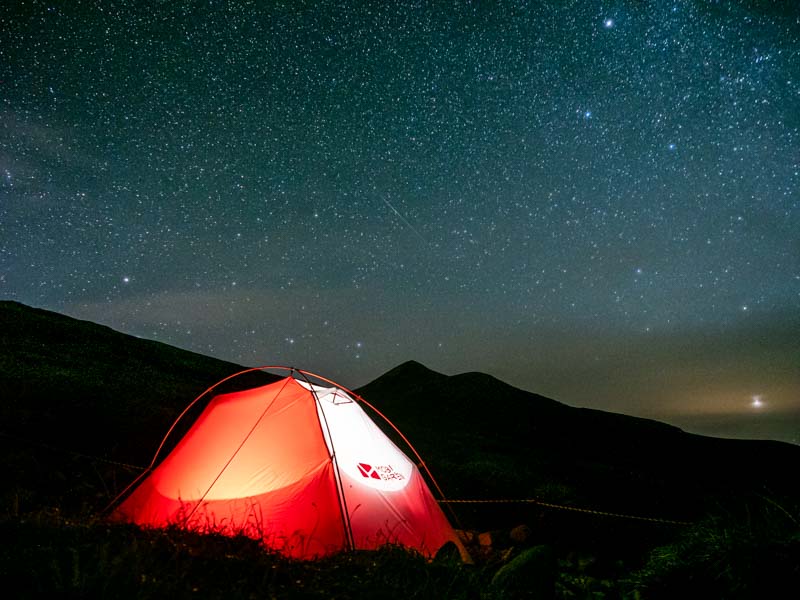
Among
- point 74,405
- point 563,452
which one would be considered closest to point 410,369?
point 563,452

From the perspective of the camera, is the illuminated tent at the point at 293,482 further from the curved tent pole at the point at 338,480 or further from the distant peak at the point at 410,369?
the distant peak at the point at 410,369

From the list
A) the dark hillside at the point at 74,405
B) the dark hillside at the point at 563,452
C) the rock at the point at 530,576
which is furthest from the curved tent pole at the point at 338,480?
the dark hillside at the point at 563,452

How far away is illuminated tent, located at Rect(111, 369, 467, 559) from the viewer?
620 cm

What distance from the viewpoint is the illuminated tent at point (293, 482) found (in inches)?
244

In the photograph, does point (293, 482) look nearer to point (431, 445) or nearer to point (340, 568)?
point (340, 568)

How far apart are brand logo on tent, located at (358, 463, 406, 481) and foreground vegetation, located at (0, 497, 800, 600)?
80.0 inches

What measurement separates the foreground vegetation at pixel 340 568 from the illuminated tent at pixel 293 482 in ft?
4.69

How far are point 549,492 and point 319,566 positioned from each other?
10261 mm

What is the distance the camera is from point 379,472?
7.02m

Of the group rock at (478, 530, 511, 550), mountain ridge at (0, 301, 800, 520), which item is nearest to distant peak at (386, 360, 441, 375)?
mountain ridge at (0, 301, 800, 520)

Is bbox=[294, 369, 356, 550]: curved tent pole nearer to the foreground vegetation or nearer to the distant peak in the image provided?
the foreground vegetation

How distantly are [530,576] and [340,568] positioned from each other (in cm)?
159

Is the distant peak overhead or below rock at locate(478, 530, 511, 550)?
overhead

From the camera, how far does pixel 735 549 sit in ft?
12.1
